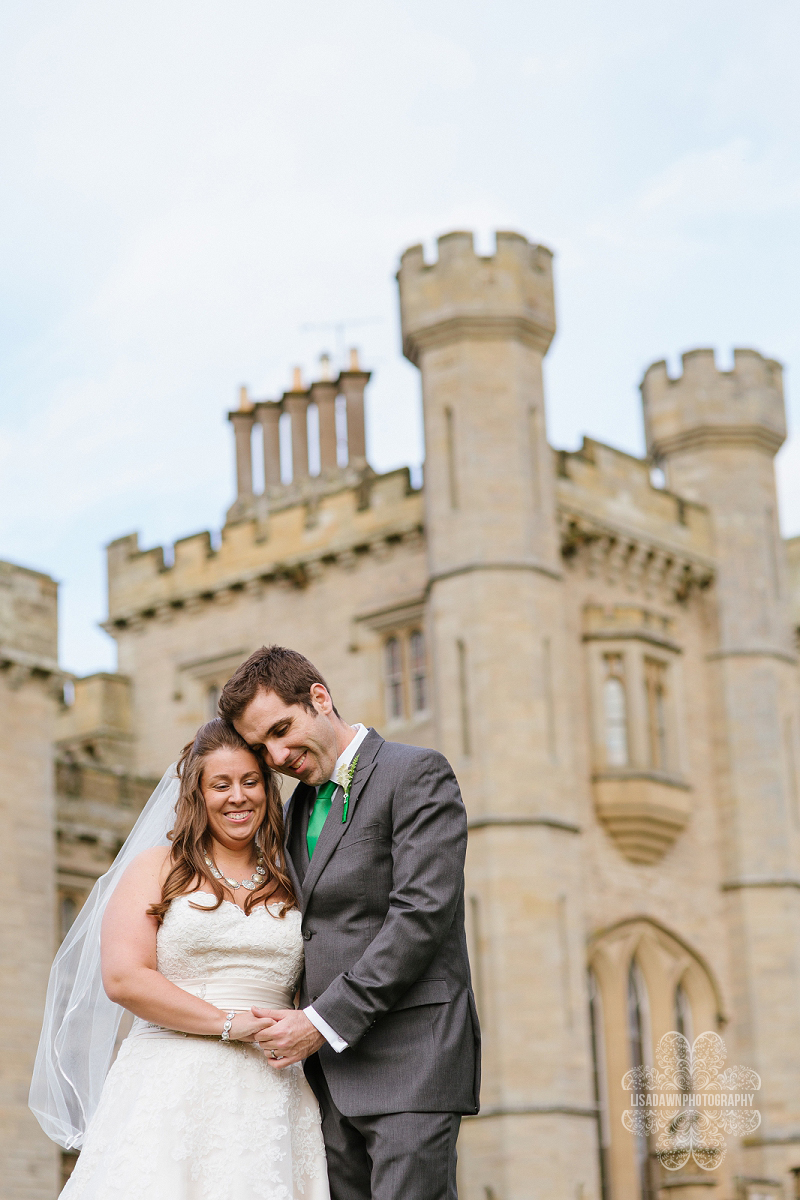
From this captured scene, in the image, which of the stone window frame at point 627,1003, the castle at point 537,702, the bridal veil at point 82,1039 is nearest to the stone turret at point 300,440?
the castle at point 537,702

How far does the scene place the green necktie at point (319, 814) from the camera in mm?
4836

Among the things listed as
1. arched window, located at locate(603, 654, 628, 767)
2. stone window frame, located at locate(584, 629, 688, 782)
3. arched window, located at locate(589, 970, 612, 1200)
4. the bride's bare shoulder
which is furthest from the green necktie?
arched window, located at locate(603, 654, 628, 767)

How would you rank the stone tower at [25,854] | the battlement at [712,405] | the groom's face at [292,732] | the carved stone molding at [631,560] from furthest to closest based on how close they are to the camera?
the battlement at [712,405], the carved stone molding at [631,560], the stone tower at [25,854], the groom's face at [292,732]

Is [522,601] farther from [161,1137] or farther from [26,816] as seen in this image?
[161,1137]

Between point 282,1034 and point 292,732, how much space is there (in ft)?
2.45

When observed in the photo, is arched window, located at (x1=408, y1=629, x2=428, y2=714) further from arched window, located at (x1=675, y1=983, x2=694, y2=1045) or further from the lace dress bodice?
the lace dress bodice

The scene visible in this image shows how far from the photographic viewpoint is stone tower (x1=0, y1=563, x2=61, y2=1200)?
18.0m

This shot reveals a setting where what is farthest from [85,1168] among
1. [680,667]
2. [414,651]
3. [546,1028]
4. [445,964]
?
[680,667]

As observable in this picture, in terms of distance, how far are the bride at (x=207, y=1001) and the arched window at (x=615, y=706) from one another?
1722cm

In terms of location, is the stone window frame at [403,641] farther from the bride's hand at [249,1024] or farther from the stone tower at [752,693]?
the bride's hand at [249,1024]

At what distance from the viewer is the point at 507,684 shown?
1995 cm

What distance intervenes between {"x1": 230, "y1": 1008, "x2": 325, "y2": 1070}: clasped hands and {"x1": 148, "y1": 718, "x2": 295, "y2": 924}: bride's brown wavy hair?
300 millimetres

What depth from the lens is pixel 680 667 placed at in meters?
22.7

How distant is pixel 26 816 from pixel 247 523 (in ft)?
19.1
